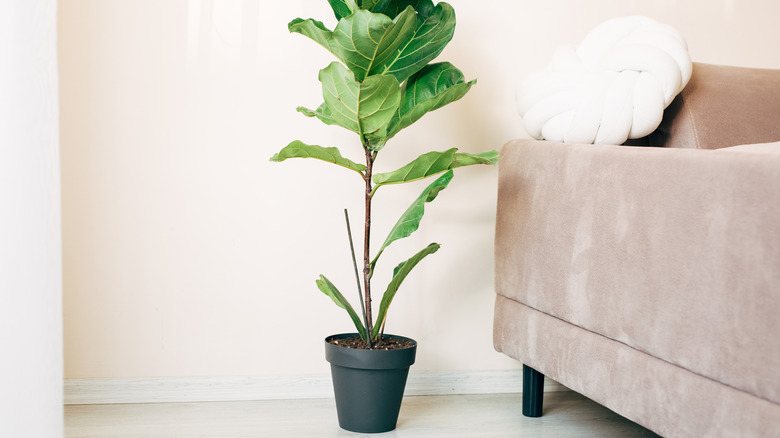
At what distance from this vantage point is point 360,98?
51.6 inches

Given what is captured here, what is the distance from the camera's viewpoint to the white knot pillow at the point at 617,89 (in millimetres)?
1395

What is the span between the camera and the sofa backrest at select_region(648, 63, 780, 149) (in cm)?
147

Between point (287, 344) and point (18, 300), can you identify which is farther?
point (287, 344)

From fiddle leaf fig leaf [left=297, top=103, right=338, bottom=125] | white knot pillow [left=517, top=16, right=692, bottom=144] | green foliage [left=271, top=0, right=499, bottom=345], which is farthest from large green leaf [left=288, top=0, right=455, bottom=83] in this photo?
white knot pillow [left=517, top=16, right=692, bottom=144]

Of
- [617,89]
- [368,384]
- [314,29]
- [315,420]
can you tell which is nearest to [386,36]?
[314,29]

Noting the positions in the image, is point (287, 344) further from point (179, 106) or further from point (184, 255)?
point (179, 106)

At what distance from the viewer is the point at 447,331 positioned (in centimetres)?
185

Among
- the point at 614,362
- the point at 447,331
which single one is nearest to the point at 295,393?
the point at 447,331

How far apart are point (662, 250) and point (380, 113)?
1.89 feet

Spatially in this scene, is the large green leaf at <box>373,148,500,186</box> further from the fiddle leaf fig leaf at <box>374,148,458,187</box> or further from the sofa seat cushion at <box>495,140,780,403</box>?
the sofa seat cushion at <box>495,140,780,403</box>

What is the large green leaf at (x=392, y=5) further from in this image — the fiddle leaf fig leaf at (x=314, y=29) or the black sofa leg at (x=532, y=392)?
the black sofa leg at (x=532, y=392)

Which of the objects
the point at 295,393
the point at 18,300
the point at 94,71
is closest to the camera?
the point at 18,300

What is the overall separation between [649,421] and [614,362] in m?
0.12

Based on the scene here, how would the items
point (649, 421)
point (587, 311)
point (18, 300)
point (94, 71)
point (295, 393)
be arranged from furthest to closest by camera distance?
point (295, 393) → point (94, 71) → point (587, 311) → point (649, 421) → point (18, 300)
